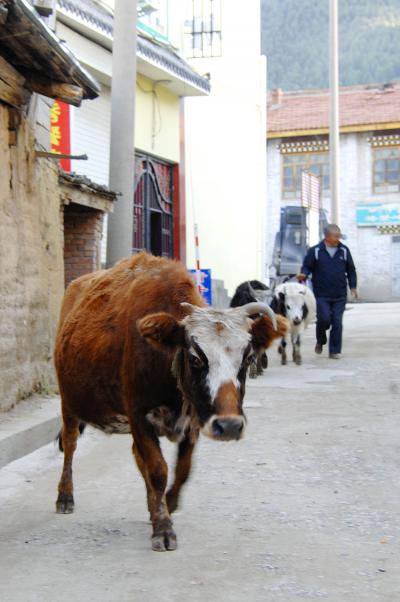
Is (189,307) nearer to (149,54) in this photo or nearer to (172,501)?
(172,501)

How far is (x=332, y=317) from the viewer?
14.6m

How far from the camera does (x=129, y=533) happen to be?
524 cm

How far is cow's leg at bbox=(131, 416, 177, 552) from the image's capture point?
4871mm

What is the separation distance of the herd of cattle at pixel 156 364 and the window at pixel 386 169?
39168 millimetres

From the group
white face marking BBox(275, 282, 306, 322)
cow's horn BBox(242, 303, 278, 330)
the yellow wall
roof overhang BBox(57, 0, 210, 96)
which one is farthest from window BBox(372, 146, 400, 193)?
cow's horn BBox(242, 303, 278, 330)

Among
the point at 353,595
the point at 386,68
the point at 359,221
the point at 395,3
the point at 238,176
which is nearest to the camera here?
Answer: the point at 353,595

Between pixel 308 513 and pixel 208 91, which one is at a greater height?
pixel 208 91

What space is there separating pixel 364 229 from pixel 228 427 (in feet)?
133

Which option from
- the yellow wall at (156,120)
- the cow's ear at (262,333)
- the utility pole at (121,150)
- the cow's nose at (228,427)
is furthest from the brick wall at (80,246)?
the cow's nose at (228,427)

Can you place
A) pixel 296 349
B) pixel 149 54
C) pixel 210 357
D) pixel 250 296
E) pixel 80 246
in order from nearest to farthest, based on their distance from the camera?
pixel 210 357 → pixel 80 246 → pixel 250 296 → pixel 296 349 → pixel 149 54

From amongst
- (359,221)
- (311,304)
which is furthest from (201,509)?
(359,221)

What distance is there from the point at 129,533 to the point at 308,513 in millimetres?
1063

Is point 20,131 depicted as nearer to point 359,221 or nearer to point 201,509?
point 201,509

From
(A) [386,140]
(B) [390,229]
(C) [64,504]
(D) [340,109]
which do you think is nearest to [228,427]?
(C) [64,504]
